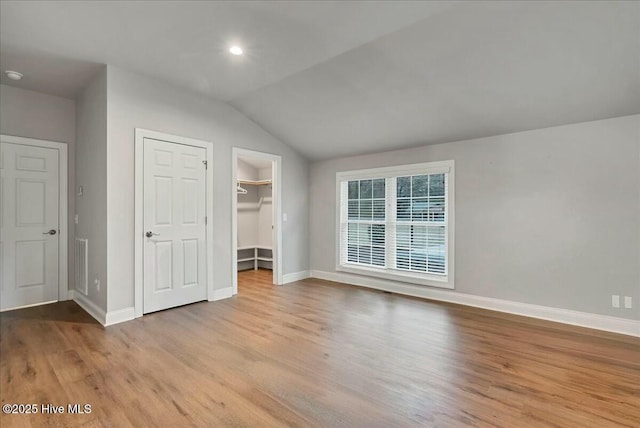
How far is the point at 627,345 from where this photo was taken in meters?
2.91

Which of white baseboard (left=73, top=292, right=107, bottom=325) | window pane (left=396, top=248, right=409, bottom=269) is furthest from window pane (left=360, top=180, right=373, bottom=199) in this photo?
white baseboard (left=73, top=292, right=107, bottom=325)

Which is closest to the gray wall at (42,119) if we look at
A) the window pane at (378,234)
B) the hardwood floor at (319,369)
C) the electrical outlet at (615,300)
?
the hardwood floor at (319,369)

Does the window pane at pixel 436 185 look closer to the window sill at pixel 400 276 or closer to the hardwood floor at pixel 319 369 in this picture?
the window sill at pixel 400 276

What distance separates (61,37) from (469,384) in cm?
440

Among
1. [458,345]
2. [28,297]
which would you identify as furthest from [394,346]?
[28,297]

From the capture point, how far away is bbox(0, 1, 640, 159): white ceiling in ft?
8.07

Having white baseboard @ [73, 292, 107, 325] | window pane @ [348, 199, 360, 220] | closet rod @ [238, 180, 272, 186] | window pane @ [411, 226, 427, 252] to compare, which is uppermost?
closet rod @ [238, 180, 272, 186]

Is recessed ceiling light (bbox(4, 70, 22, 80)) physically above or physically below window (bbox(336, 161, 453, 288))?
above

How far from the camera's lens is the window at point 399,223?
450cm

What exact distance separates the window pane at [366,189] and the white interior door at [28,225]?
173 inches

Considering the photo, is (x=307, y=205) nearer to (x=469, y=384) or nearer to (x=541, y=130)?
(x=541, y=130)

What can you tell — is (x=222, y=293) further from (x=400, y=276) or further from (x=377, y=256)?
(x=400, y=276)

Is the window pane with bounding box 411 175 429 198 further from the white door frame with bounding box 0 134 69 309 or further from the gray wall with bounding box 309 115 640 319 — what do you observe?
the white door frame with bounding box 0 134 69 309

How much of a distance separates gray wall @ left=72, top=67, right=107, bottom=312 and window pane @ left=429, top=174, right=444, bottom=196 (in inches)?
160
